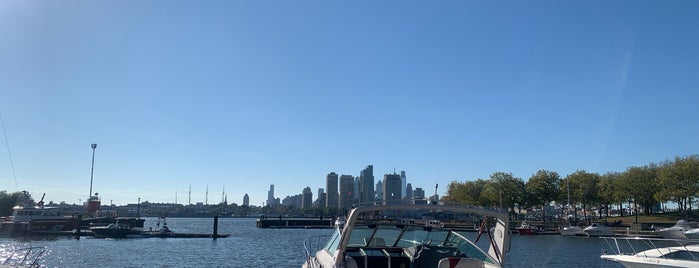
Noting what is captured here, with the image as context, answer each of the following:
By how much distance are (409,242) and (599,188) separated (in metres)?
106

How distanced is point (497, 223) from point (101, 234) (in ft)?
246

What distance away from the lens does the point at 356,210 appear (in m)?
11.2

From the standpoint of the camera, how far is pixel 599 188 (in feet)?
356

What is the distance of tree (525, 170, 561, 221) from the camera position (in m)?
113

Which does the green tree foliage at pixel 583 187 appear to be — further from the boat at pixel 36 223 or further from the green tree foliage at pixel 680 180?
the boat at pixel 36 223

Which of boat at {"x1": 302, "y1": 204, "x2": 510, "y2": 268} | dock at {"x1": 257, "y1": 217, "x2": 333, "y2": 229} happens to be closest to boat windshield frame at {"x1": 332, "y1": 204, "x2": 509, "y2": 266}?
boat at {"x1": 302, "y1": 204, "x2": 510, "y2": 268}

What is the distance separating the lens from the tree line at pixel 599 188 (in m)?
86.0

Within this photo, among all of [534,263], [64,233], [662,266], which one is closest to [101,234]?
[64,233]

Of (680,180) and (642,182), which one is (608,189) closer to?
(642,182)

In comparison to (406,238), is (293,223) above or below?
below

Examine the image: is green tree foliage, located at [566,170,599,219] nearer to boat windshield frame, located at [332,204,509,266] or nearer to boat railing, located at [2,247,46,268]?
boat railing, located at [2,247,46,268]

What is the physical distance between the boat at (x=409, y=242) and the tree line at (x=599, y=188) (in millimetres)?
85273

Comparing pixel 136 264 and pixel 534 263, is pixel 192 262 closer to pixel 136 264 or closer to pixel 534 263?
pixel 136 264

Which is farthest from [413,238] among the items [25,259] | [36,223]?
[36,223]
